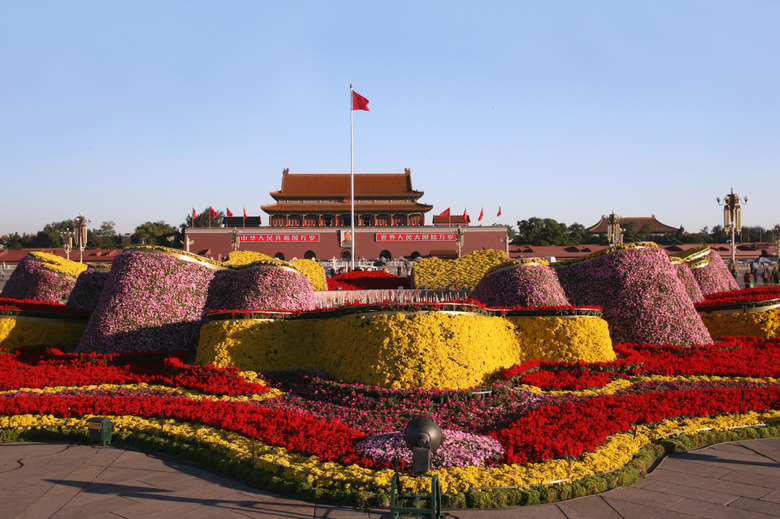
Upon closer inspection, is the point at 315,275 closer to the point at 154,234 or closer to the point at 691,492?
the point at 691,492

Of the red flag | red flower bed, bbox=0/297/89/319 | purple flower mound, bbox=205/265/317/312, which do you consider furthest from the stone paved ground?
the red flag

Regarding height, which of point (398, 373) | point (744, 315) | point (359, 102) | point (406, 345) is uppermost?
point (359, 102)

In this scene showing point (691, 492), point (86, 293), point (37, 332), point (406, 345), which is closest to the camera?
point (691, 492)

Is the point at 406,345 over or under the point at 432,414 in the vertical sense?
over

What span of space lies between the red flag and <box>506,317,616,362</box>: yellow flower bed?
786 inches

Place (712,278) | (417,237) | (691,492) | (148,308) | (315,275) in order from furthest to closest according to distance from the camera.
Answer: (417,237) → (315,275) → (712,278) → (148,308) → (691,492)

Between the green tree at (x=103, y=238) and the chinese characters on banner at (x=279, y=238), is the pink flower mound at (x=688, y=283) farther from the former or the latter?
the green tree at (x=103, y=238)

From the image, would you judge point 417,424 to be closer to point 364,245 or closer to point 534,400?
point 534,400

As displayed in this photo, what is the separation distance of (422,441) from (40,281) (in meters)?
14.2

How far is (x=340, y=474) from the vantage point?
6.09 metres

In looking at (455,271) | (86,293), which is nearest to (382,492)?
(86,293)

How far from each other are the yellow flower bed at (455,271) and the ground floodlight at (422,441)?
15.6m

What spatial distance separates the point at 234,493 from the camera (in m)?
6.06

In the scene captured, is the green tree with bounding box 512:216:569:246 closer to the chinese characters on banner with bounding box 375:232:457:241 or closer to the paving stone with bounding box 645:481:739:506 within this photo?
the chinese characters on banner with bounding box 375:232:457:241
